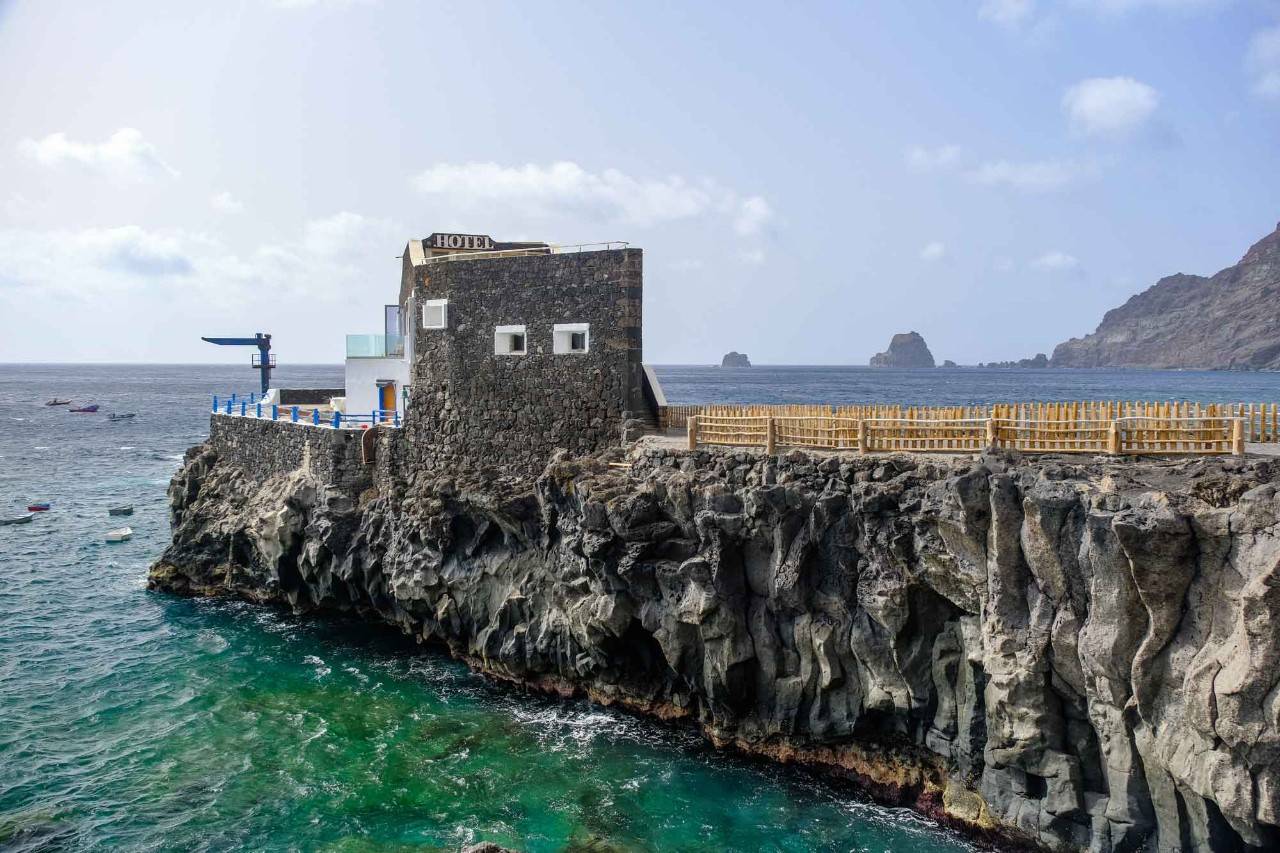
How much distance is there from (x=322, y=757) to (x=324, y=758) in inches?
3.8

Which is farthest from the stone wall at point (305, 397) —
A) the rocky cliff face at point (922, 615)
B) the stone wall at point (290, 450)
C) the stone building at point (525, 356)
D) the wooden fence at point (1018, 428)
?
the wooden fence at point (1018, 428)

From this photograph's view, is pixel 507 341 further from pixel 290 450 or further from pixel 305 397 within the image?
pixel 305 397

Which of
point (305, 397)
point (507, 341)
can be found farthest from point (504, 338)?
point (305, 397)

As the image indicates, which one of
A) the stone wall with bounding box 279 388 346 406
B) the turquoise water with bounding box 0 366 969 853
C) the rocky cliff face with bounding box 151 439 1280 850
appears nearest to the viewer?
the rocky cliff face with bounding box 151 439 1280 850

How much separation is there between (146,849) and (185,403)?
16066 centimetres

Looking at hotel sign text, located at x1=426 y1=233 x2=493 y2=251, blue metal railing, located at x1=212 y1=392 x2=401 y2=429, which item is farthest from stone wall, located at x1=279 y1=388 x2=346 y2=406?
hotel sign text, located at x1=426 y1=233 x2=493 y2=251

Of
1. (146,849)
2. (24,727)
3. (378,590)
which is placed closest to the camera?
(146,849)

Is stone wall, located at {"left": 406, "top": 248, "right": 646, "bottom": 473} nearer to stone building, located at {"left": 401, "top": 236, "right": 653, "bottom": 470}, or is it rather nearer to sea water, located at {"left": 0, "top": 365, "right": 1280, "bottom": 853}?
stone building, located at {"left": 401, "top": 236, "right": 653, "bottom": 470}

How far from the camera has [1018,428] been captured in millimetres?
22641

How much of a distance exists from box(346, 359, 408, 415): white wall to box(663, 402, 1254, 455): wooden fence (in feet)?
65.9

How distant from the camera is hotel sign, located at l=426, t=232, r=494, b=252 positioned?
42.9m

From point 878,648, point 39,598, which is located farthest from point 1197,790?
point 39,598

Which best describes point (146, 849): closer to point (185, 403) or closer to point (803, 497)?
point (803, 497)

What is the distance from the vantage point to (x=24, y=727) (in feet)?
91.3
